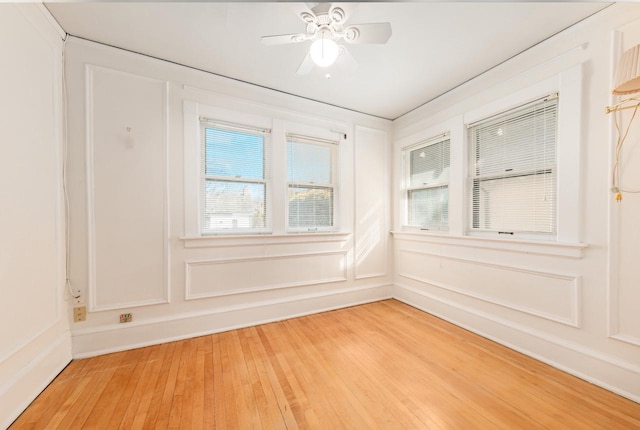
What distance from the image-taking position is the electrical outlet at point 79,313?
2.29 m

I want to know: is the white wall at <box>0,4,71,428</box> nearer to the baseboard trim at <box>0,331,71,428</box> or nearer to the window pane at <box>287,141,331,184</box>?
the baseboard trim at <box>0,331,71,428</box>

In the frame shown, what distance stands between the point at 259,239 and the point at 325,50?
200cm

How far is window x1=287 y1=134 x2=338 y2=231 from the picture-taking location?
3.32m

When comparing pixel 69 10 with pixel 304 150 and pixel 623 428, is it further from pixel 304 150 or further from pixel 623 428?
pixel 623 428

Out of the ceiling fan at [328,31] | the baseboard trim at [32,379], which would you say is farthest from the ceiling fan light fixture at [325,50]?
the baseboard trim at [32,379]

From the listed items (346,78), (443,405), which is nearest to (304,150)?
(346,78)

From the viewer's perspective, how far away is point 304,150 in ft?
11.1

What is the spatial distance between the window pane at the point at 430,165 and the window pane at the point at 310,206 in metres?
1.22

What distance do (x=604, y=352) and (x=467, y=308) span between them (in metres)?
1.05

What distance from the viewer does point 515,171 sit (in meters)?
2.57

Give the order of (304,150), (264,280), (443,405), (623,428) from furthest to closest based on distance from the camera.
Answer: (304,150), (264,280), (443,405), (623,428)

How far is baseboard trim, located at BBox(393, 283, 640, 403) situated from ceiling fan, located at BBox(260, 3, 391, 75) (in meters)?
2.74

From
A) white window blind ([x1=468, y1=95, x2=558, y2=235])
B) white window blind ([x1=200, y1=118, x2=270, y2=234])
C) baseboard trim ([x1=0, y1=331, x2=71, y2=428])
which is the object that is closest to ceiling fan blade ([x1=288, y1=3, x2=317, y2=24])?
white window blind ([x1=200, y1=118, x2=270, y2=234])

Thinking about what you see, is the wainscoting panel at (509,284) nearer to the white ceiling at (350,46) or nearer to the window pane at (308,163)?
the window pane at (308,163)
